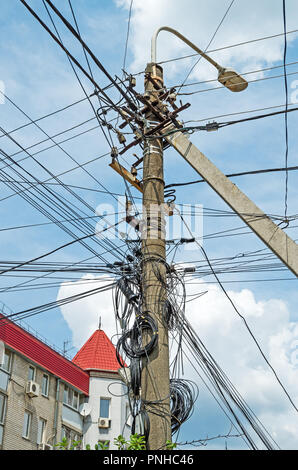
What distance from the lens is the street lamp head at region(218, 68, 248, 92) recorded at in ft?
31.0

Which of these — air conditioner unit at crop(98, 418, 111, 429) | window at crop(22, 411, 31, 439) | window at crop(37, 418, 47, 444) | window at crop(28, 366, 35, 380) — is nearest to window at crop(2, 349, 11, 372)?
window at crop(28, 366, 35, 380)

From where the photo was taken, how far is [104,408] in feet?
105

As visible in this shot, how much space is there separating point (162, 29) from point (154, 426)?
6947 mm

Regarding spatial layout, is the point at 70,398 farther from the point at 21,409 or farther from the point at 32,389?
the point at 21,409

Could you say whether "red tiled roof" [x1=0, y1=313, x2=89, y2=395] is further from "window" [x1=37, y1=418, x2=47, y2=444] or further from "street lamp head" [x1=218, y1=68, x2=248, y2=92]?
"street lamp head" [x1=218, y1=68, x2=248, y2=92]

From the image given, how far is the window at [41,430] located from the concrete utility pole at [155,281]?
68.4ft

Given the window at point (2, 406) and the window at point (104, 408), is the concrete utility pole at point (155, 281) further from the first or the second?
the window at point (104, 408)

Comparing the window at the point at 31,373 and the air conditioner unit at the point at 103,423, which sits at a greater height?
the window at the point at 31,373

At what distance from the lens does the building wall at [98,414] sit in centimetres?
3073

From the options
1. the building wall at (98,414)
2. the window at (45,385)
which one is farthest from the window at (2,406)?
the building wall at (98,414)

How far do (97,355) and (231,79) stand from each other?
26613 millimetres

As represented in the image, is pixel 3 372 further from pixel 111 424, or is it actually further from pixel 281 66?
pixel 281 66

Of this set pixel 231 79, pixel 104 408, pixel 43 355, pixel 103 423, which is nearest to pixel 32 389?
pixel 43 355
